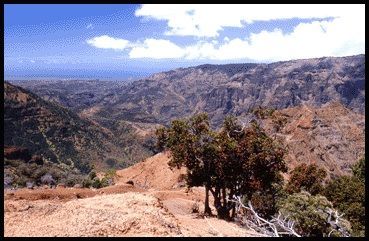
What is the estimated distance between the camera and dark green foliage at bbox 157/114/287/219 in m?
24.9

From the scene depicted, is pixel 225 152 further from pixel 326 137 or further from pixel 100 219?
pixel 326 137

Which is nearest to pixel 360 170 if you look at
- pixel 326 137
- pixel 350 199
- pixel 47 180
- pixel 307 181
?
pixel 307 181

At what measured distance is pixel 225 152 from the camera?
25188 mm

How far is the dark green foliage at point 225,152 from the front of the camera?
24938mm

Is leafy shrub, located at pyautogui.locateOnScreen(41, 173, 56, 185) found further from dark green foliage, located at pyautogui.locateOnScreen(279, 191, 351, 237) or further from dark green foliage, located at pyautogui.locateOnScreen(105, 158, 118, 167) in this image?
dark green foliage, located at pyautogui.locateOnScreen(105, 158, 118, 167)

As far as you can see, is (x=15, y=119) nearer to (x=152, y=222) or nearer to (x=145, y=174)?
(x=145, y=174)

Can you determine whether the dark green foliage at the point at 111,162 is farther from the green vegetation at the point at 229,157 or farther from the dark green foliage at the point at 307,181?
the green vegetation at the point at 229,157

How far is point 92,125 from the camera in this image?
170 m

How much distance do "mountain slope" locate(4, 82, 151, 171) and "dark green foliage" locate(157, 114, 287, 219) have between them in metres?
95.1

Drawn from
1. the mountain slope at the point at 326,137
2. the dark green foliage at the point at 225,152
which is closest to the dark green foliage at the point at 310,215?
the dark green foliage at the point at 225,152

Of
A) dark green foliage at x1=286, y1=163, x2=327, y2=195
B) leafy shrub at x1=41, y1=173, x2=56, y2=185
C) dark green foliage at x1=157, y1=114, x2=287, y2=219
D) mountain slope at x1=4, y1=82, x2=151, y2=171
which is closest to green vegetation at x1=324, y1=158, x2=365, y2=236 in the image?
dark green foliage at x1=286, y1=163, x2=327, y2=195

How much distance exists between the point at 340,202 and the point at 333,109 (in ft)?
225

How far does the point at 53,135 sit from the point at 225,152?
115440 mm

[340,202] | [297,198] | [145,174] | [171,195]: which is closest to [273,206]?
[340,202]
